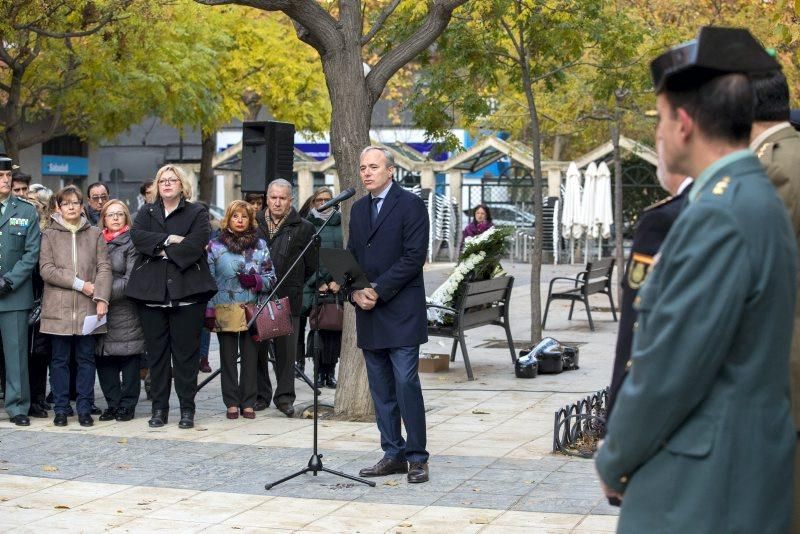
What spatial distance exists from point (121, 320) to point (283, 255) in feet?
4.87

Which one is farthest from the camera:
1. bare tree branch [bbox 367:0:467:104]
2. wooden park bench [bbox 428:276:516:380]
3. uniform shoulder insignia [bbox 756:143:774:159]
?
wooden park bench [bbox 428:276:516:380]

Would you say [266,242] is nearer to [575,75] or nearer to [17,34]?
[17,34]

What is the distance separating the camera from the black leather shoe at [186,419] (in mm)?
10117

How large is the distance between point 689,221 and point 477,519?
4.33 meters

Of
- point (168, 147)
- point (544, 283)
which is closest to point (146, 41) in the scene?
point (544, 283)

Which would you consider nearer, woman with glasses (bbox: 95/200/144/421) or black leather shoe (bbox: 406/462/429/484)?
black leather shoe (bbox: 406/462/429/484)

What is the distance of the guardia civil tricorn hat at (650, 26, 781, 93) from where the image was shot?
2.92 meters

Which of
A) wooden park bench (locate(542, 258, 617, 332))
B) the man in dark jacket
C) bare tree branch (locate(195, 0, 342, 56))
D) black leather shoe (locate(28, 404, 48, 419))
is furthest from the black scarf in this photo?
wooden park bench (locate(542, 258, 617, 332))

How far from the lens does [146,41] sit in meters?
22.4

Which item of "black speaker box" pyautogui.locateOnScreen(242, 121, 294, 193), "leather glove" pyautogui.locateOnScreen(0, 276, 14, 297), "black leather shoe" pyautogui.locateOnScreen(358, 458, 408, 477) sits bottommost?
"black leather shoe" pyautogui.locateOnScreen(358, 458, 408, 477)

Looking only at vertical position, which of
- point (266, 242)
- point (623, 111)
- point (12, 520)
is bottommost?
point (12, 520)

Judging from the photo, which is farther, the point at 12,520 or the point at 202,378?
the point at 202,378

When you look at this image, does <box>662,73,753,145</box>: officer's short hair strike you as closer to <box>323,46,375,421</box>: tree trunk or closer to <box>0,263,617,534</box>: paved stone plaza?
<box>0,263,617,534</box>: paved stone plaza

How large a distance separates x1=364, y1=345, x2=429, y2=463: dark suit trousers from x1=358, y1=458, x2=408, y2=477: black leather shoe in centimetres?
4
